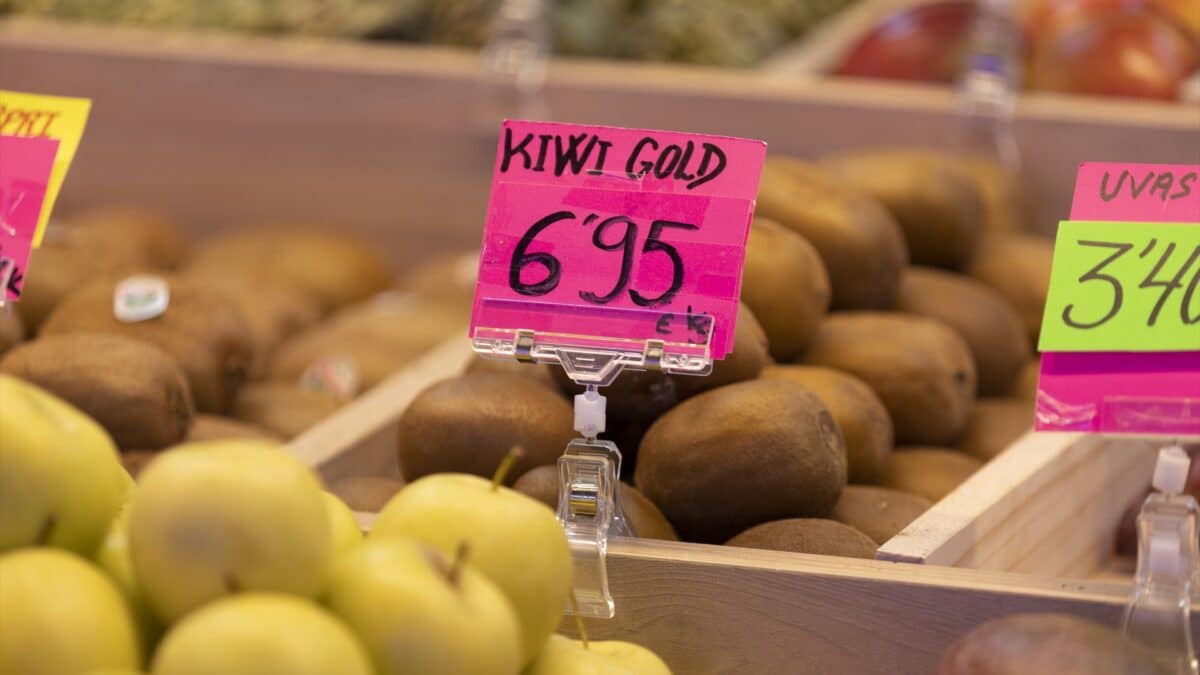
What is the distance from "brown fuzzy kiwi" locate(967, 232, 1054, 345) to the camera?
1.89 metres

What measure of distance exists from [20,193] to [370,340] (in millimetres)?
927

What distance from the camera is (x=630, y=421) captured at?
1.38 meters

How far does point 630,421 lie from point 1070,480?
1.51 ft

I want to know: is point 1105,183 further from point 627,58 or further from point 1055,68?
point 627,58

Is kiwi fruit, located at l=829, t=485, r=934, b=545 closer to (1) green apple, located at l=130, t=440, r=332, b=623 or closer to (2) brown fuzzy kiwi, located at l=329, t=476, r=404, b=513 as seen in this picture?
(2) brown fuzzy kiwi, located at l=329, t=476, r=404, b=513

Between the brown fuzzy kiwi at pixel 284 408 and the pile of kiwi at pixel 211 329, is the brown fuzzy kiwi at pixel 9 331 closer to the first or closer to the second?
the pile of kiwi at pixel 211 329

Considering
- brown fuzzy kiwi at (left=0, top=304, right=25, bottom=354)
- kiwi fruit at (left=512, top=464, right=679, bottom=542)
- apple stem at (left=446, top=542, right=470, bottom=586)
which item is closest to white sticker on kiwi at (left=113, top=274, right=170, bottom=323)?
brown fuzzy kiwi at (left=0, top=304, right=25, bottom=354)

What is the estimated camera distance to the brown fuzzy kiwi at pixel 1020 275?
1.89m

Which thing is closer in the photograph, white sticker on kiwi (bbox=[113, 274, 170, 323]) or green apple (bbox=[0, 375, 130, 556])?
green apple (bbox=[0, 375, 130, 556])

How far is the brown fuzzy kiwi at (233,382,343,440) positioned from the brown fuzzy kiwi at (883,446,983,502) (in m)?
0.69

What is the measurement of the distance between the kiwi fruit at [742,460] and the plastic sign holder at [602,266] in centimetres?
9

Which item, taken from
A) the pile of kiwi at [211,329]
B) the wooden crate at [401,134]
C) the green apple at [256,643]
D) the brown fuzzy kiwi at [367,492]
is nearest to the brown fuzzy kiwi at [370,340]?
the pile of kiwi at [211,329]

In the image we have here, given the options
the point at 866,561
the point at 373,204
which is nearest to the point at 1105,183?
the point at 866,561

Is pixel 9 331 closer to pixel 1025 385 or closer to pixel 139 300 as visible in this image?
pixel 139 300
